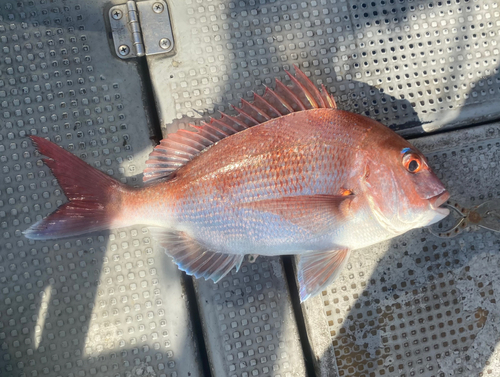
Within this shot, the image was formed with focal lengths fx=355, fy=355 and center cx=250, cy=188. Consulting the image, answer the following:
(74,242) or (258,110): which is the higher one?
(258,110)

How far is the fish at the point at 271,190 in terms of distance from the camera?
145cm

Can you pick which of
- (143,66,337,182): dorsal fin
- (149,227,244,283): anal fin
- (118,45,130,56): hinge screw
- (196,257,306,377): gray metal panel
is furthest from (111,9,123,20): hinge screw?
(196,257,306,377): gray metal panel

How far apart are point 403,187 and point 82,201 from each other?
4.43 feet

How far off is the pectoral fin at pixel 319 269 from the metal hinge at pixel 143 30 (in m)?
1.27

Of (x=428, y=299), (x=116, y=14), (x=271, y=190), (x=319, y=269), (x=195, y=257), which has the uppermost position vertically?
(x=116, y=14)

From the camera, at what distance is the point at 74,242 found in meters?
1.81

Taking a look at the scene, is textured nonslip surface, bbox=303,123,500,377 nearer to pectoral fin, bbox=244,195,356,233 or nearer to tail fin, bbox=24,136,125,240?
pectoral fin, bbox=244,195,356,233

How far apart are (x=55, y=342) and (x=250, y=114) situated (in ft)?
Result: 4.90

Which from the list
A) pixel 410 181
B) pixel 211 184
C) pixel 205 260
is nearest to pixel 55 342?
pixel 205 260

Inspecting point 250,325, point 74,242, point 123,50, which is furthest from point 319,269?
point 123,50

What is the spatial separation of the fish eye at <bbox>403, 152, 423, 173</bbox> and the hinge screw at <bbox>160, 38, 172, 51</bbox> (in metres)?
1.27

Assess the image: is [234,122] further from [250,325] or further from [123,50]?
[250,325]

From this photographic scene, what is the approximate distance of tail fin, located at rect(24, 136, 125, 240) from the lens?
1516 mm

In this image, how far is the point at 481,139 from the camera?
1.90 m
